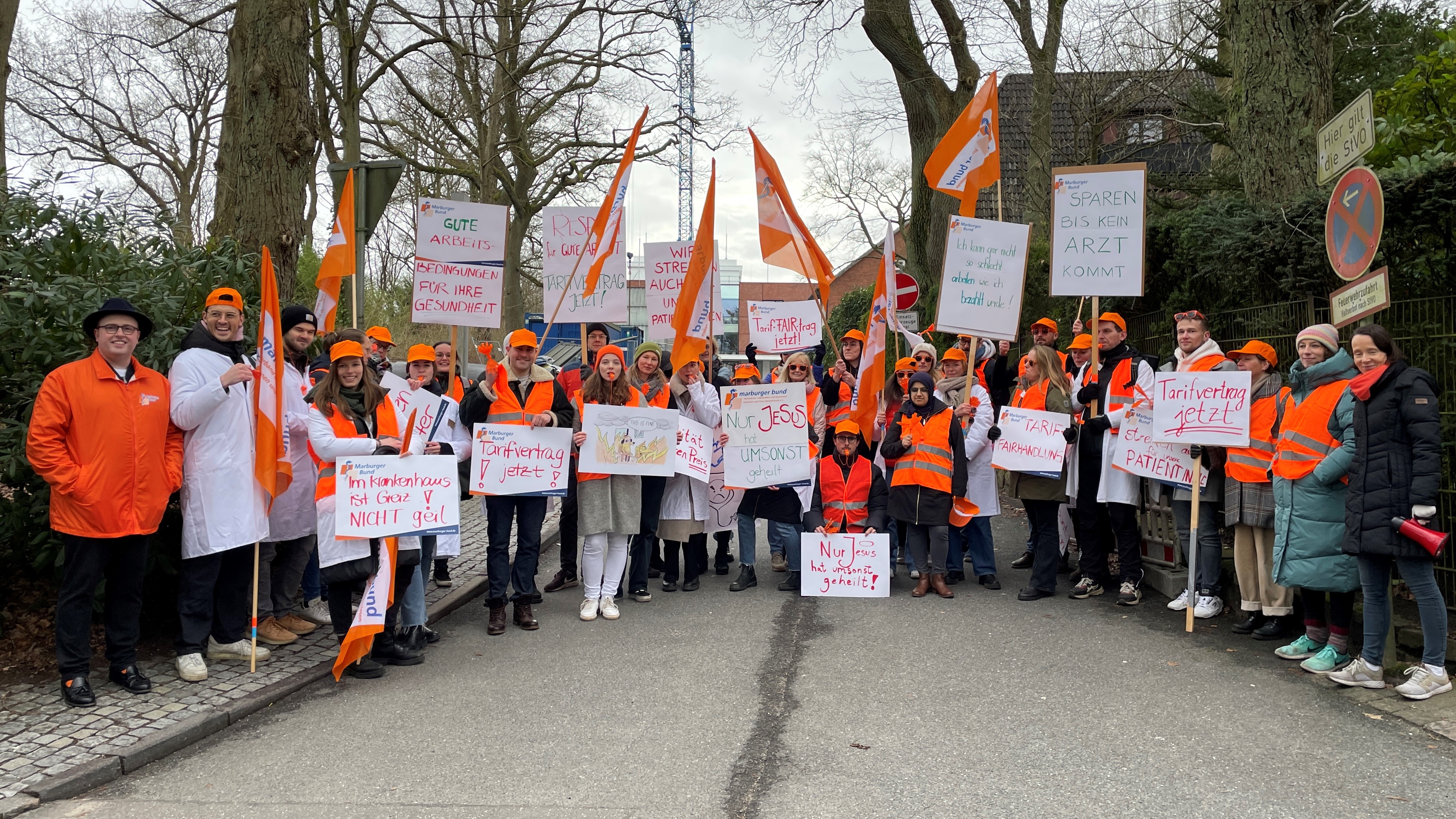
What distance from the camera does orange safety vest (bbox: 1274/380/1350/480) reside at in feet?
19.2

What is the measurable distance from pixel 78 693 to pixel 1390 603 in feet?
22.0

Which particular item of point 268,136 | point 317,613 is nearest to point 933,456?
point 317,613

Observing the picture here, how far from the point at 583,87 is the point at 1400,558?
67.5ft

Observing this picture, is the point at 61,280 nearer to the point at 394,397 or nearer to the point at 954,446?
the point at 394,397

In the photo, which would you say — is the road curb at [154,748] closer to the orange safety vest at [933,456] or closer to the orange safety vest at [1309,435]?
the orange safety vest at [933,456]

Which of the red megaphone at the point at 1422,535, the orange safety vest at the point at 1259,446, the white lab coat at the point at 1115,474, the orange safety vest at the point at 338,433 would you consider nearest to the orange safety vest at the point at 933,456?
the white lab coat at the point at 1115,474

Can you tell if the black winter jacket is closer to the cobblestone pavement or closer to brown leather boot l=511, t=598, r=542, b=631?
brown leather boot l=511, t=598, r=542, b=631

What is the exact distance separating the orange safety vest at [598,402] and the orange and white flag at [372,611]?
1.76 m

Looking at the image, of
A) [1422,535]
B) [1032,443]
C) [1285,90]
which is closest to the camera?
[1422,535]

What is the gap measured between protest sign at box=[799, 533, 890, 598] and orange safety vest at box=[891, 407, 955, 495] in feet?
1.81

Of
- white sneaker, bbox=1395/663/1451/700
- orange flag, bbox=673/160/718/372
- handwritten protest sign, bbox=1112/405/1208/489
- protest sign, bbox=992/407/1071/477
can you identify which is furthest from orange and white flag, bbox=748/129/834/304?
white sneaker, bbox=1395/663/1451/700

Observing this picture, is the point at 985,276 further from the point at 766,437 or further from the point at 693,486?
the point at 693,486

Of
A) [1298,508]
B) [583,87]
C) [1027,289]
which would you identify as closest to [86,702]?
[1298,508]

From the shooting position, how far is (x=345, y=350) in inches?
235
